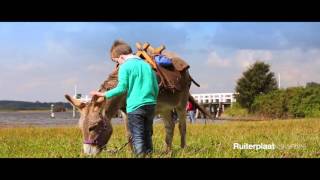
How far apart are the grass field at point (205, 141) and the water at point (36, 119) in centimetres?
6

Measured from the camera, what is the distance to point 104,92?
5730 millimetres

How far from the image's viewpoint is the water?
580 centimetres

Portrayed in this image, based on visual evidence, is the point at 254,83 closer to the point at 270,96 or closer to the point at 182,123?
the point at 270,96

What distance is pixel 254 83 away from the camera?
6.24 m

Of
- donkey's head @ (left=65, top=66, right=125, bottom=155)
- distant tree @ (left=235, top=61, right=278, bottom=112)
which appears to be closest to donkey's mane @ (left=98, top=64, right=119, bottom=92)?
donkey's head @ (left=65, top=66, right=125, bottom=155)

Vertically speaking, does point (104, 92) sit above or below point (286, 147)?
above

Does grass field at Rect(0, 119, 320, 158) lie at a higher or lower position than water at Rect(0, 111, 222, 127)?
lower

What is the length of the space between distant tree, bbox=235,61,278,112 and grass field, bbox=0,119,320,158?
297 millimetres

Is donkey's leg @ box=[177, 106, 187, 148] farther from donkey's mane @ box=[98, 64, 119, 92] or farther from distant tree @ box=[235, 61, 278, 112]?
donkey's mane @ box=[98, 64, 119, 92]

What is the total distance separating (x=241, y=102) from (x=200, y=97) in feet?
2.03

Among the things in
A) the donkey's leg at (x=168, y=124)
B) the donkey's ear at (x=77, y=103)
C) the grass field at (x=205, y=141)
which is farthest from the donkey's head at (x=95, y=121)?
the donkey's leg at (x=168, y=124)
